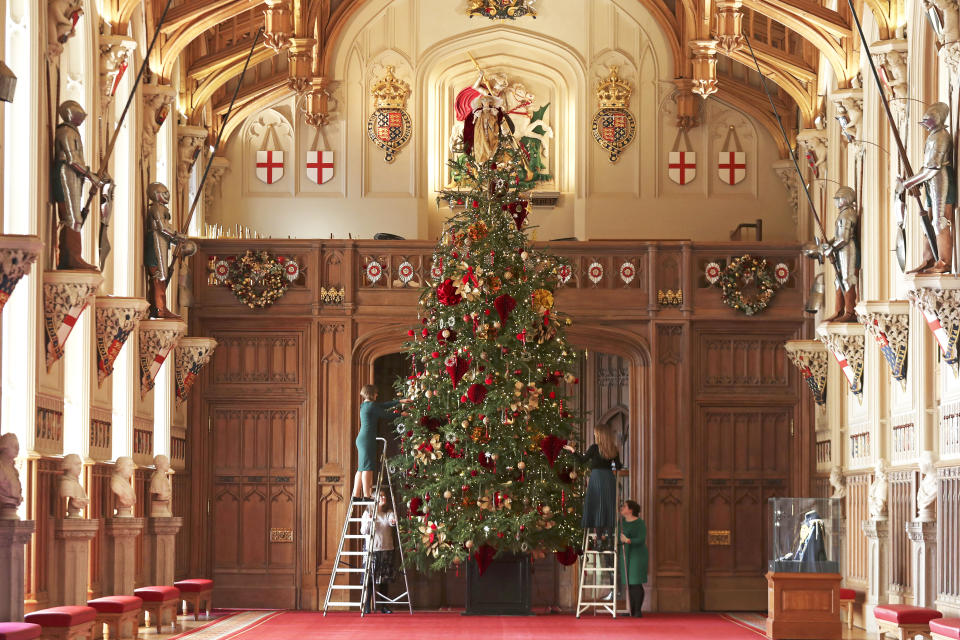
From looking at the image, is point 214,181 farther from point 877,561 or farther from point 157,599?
point 877,561

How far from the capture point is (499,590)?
15.0m

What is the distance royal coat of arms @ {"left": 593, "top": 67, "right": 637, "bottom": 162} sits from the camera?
18984 millimetres

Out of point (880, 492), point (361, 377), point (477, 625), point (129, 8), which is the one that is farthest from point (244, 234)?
point (880, 492)

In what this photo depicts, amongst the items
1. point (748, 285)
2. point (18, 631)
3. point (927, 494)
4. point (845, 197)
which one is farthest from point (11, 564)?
point (748, 285)

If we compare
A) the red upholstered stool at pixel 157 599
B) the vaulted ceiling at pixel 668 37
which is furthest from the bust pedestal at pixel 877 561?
the red upholstered stool at pixel 157 599

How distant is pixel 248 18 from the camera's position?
711 inches

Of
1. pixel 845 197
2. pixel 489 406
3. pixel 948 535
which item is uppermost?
pixel 845 197

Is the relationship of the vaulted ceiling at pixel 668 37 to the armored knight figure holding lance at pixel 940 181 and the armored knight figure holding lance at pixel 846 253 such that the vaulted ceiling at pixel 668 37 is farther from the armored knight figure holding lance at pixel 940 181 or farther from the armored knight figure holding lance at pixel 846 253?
the armored knight figure holding lance at pixel 940 181

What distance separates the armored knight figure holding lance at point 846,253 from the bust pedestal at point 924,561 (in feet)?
10.7

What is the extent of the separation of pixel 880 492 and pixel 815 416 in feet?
12.2

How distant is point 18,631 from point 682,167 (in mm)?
12006

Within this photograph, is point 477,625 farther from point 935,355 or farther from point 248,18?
point 248,18

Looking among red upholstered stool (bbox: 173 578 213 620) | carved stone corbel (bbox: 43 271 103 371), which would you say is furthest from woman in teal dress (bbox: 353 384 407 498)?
carved stone corbel (bbox: 43 271 103 371)

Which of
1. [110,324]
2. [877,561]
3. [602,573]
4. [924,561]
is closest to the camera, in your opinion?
[924,561]
